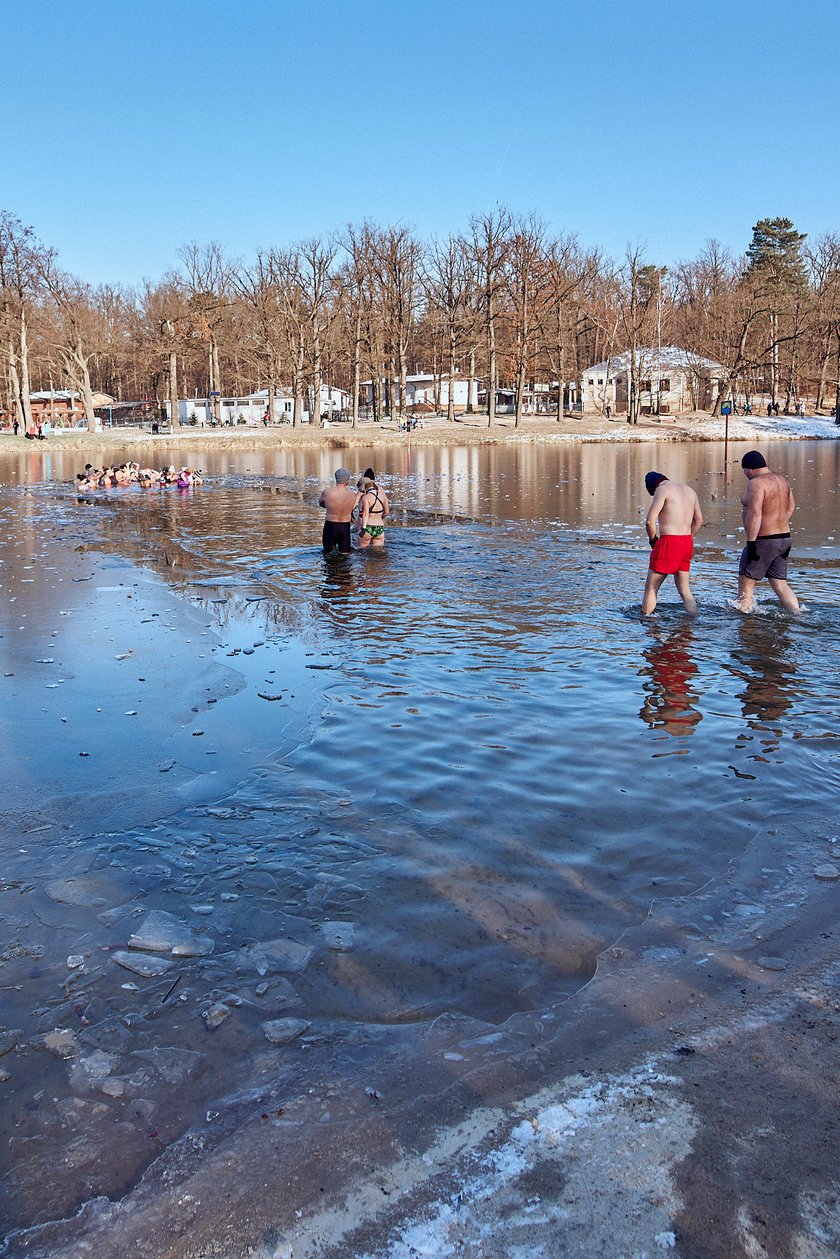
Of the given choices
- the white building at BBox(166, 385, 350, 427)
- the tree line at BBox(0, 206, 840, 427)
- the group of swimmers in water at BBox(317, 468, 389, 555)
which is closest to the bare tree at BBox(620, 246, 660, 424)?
the tree line at BBox(0, 206, 840, 427)

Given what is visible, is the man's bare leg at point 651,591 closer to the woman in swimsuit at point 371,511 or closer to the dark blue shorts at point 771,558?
the dark blue shorts at point 771,558

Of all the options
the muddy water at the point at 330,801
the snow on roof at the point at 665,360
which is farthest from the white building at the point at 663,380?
the muddy water at the point at 330,801

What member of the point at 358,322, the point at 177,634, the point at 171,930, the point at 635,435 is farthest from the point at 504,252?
the point at 171,930

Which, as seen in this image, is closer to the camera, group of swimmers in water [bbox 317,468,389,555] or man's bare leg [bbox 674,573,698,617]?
man's bare leg [bbox 674,573,698,617]

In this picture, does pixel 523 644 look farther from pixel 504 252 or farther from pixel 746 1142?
pixel 504 252

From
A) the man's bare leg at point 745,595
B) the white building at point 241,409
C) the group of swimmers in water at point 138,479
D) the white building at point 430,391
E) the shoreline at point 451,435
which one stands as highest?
the white building at point 430,391

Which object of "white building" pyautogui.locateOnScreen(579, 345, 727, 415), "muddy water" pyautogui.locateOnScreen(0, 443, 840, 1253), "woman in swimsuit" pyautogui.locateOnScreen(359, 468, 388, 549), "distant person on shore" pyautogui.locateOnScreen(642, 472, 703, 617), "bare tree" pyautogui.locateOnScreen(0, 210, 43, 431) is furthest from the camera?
"white building" pyautogui.locateOnScreen(579, 345, 727, 415)

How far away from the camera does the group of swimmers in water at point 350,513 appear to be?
52.6 feet

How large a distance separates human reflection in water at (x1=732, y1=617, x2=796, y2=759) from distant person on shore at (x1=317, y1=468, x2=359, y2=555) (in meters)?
7.46

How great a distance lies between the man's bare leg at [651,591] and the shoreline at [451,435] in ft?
173

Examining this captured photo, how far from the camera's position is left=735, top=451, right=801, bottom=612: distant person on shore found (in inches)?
436

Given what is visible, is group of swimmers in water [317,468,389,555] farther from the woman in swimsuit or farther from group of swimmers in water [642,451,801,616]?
group of swimmers in water [642,451,801,616]

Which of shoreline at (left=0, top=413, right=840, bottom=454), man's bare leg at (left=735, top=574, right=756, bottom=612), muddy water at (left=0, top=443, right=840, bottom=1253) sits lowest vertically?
muddy water at (left=0, top=443, right=840, bottom=1253)

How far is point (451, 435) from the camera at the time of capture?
71750 mm
